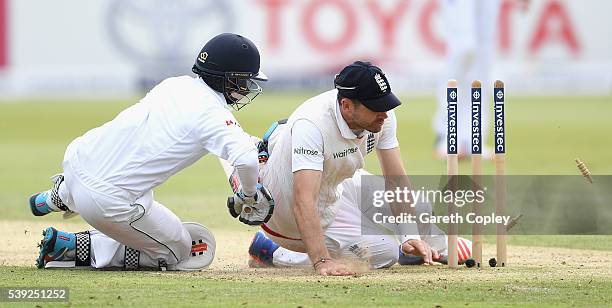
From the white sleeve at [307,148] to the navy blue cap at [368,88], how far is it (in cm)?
25

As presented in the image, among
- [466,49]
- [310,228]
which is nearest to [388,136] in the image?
[310,228]

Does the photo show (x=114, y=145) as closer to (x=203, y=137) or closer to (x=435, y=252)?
(x=203, y=137)

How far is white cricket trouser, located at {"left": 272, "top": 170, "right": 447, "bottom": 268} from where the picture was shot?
20.5 feet

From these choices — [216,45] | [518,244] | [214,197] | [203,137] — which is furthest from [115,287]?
[214,197]

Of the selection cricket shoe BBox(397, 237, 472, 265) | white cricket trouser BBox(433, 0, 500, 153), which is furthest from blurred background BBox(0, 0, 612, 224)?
cricket shoe BBox(397, 237, 472, 265)

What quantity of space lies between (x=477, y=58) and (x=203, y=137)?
26.0 ft

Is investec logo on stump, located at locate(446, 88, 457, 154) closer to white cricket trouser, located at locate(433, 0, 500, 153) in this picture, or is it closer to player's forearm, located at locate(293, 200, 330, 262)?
player's forearm, located at locate(293, 200, 330, 262)

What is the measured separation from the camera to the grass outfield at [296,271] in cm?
504

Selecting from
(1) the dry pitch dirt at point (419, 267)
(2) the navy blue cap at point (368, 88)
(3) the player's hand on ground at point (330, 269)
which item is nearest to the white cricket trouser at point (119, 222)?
(1) the dry pitch dirt at point (419, 267)

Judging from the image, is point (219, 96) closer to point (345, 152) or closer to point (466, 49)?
point (345, 152)

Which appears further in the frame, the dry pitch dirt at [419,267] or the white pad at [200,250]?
the white pad at [200,250]

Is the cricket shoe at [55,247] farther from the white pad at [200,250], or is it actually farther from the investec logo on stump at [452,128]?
the investec logo on stump at [452,128]

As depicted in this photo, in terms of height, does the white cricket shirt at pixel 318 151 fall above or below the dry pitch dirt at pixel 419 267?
above

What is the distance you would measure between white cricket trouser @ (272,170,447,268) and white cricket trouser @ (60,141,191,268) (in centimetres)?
65
